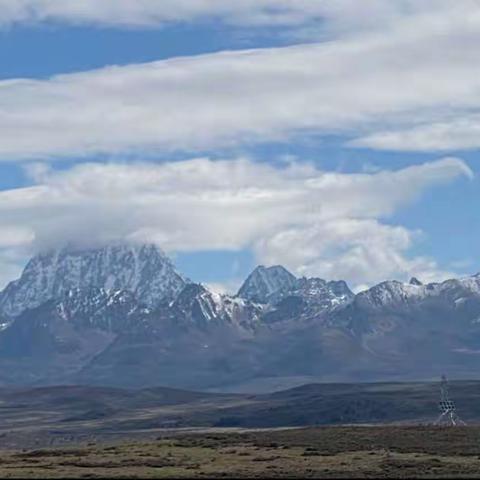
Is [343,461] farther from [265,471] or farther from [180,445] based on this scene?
[180,445]

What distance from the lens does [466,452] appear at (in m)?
148

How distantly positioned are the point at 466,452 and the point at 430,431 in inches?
1387

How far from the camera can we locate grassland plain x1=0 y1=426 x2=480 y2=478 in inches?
4791

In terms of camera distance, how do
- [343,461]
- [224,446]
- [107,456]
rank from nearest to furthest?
[343,461] < [107,456] < [224,446]

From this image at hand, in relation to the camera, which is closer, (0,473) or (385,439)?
(0,473)

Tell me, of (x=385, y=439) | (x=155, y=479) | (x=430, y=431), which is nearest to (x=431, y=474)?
(x=155, y=479)

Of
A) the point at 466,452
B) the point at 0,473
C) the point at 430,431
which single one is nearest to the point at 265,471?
the point at 0,473

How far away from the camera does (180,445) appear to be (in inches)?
6334

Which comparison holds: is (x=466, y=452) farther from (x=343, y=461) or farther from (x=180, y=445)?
(x=180, y=445)

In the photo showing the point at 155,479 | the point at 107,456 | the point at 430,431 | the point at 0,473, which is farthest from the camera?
the point at 430,431

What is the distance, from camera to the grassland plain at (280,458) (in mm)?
121688

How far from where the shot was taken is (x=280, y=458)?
141m

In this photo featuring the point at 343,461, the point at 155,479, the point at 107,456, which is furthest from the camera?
the point at 107,456

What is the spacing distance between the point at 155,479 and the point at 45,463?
86.3 feet
